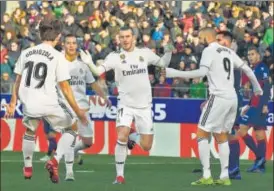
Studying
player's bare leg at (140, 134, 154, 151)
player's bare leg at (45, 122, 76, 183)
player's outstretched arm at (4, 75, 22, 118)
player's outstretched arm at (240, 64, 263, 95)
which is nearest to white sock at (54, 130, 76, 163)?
player's bare leg at (45, 122, 76, 183)

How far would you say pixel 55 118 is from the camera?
14.2 m

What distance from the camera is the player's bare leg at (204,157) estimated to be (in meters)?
15.5

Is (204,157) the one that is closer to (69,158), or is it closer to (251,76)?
(251,76)

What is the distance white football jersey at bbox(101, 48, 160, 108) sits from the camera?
15.6 metres

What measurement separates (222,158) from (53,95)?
2.92m

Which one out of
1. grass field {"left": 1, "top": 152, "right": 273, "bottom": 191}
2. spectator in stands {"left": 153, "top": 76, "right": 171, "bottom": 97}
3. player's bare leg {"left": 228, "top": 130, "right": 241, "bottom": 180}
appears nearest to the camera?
grass field {"left": 1, "top": 152, "right": 273, "bottom": 191}

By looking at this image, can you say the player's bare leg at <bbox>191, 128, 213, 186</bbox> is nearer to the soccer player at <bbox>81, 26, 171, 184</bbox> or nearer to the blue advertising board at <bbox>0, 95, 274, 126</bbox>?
the soccer player at <bbox>81, 26, 171, 184</bbox>

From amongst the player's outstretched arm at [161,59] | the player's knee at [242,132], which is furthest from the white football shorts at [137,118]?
the player's knee at [242,132]

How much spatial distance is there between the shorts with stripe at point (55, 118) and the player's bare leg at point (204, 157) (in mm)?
2127

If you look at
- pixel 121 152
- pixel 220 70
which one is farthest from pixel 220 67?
pixel 121 152

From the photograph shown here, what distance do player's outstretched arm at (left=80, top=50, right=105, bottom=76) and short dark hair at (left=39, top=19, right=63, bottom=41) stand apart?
60 cm

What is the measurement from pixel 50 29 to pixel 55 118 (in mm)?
1143

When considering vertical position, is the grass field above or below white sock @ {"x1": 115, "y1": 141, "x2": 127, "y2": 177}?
below

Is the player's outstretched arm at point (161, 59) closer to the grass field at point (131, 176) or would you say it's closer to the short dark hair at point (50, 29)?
the grass field at point (131, 176)
